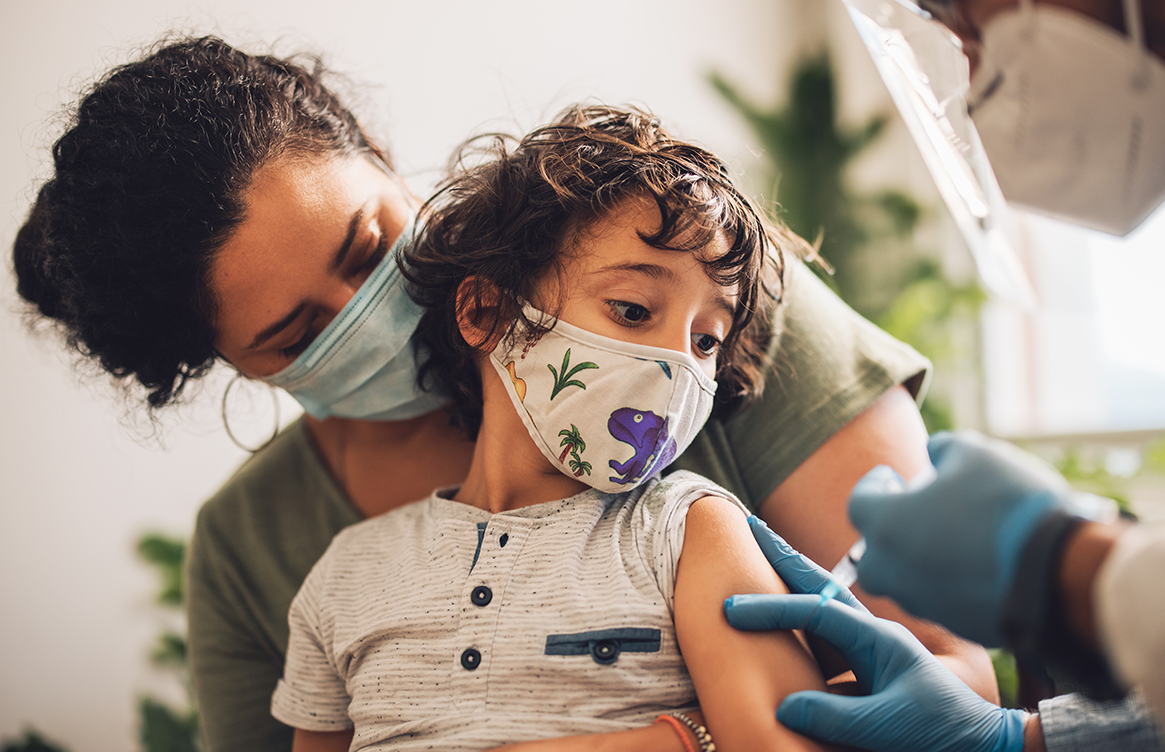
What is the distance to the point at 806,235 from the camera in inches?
121

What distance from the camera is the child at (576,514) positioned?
87 centimetres

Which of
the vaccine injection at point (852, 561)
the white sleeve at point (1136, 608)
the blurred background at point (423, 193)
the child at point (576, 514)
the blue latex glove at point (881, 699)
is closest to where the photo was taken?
the white sleeve at point (1136, 608)

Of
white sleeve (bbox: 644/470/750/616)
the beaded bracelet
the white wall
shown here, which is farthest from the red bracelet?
the white wall

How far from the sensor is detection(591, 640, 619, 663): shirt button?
87cm

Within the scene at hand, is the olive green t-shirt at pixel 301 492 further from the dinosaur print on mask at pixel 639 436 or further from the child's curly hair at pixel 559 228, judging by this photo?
the dinosaur print on mask at pixel 639 436

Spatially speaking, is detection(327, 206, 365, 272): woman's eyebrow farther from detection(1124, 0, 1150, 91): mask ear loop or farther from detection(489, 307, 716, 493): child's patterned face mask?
detection(1124, 0, 1150, 91): mask ear loop

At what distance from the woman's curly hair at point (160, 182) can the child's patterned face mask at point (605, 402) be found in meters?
0.47

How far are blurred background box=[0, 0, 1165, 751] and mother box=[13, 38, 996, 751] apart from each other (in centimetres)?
18

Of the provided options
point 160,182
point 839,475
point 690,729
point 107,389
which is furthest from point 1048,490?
point 107,389

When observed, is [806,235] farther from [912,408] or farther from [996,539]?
[996,539]

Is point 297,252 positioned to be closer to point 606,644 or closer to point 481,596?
point 481,596

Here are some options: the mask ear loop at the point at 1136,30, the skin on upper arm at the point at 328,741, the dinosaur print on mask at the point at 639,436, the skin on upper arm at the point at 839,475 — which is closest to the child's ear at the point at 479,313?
the dinosaur print on mask at the point at 639,436

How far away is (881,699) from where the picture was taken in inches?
29.0

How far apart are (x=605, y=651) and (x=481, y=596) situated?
0.56 ft
